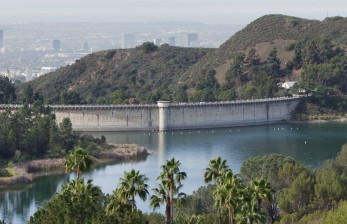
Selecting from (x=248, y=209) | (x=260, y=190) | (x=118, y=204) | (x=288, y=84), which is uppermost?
(x=288, y=84)

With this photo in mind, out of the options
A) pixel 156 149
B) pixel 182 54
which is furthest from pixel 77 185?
pixel 182 54

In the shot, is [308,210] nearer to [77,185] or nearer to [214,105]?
[77,185]

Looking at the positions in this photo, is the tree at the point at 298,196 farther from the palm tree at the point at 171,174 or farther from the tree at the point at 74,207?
the tree at the point at 74,207

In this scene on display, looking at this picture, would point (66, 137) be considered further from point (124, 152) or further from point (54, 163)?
point (54, 163)

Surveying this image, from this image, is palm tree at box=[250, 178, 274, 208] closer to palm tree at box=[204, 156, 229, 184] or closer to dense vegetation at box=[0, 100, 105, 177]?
palm tree at box=[204, 156, 229, 184]

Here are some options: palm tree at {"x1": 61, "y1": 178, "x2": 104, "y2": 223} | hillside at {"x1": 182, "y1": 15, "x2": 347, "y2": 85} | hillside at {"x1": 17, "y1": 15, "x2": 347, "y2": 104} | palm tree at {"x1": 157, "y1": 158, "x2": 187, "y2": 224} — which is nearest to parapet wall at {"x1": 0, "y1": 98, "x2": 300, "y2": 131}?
hillside at {"x1": 17, "y1": 15, "x2": 347, "y2": 104}

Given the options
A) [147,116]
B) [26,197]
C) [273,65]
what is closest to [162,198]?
[26,197]
